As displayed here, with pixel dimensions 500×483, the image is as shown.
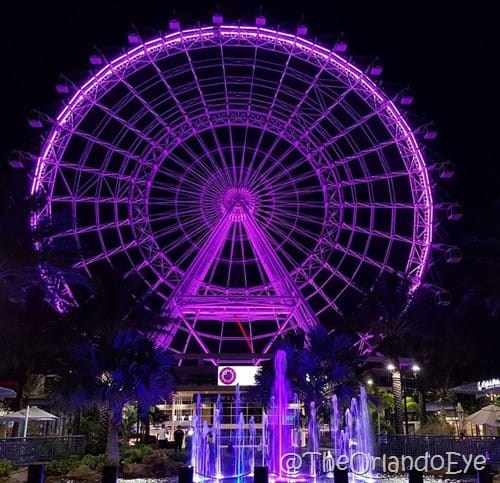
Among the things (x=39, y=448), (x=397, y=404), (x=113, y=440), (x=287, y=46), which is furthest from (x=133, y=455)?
(x=287, y=46)

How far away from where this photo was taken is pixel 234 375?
41.2m

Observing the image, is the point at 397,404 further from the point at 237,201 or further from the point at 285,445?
the point at 237,201

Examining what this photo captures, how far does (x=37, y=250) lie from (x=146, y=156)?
1290cm

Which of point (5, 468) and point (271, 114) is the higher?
point (271, 114)

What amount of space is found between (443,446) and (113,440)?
1191cm

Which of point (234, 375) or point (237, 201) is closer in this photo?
point (237, 201)

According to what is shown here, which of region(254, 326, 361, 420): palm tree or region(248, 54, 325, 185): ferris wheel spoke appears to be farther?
region(248, 54, 325, 185): ferris wheel spoke

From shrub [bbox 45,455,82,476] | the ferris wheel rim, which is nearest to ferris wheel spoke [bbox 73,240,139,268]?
the ferris wheel rim

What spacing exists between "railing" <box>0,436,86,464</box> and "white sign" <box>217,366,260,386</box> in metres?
15.7

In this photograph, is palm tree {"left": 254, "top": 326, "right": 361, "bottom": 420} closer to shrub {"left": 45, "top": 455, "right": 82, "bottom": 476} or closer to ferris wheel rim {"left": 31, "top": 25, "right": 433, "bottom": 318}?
ferris wheel rim {"left": 31, "top": 25, "right": 433, "bottom": 318}

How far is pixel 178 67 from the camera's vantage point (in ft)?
110

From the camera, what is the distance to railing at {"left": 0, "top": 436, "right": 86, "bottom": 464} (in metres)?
23.0

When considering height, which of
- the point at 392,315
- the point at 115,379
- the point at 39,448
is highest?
the point at 392,315

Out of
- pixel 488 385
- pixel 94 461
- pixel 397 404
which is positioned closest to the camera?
pixel 94 461
